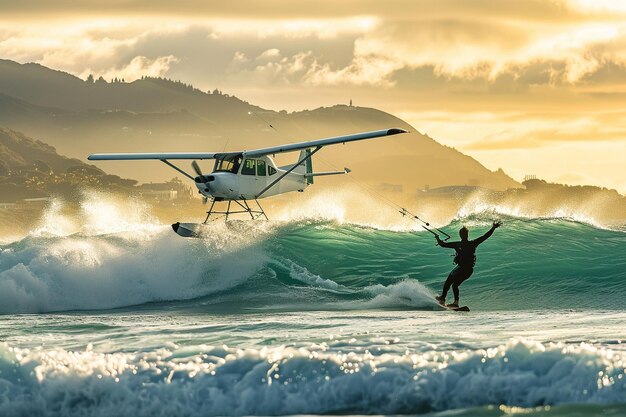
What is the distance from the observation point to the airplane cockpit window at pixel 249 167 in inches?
1297

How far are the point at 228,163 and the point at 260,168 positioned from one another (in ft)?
4.42

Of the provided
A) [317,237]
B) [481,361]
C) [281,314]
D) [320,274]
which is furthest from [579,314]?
[317,237]

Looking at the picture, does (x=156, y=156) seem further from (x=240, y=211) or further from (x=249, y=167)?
(x=240, y=211)

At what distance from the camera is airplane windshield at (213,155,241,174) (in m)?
32.7

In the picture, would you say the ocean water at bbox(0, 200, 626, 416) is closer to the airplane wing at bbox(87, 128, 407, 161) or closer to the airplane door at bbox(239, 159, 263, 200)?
the airplane door at bbox(239, 159, 263, 200)

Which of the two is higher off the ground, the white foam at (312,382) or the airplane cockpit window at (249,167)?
the airplane cockpit window at (249,167)

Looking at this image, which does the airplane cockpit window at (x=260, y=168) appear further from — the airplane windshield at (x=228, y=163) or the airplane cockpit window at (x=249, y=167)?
the airplane windshield at (x=228, y=163)

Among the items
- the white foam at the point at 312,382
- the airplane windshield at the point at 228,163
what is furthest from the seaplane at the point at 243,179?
the white foam at the point at 312,382

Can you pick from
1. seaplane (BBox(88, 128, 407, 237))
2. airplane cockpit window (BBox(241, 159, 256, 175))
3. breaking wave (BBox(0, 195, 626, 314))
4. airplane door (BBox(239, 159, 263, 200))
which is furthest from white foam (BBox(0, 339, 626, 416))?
airplane cockpit window (BBox(241, 159, 256, 175))

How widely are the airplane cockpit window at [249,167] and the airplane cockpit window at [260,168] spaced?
0.20m

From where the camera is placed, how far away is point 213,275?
95.2 feet

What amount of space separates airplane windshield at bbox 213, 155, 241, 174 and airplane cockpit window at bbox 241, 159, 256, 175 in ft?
0.72

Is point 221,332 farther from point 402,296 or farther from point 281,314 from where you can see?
point 402,296

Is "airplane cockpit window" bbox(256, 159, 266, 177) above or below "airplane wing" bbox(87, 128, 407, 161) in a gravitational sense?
below
